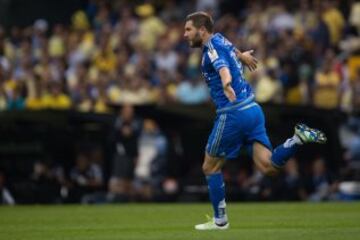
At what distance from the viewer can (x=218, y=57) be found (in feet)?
41.3

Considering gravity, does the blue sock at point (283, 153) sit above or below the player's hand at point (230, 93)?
below

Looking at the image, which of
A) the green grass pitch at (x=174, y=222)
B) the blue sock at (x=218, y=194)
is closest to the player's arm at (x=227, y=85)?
the blue sock at (x=218, y=194)

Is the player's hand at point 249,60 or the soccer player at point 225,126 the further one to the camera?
the player's hand at point 249,60

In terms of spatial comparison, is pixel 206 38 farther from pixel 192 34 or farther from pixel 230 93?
pixel 230 93

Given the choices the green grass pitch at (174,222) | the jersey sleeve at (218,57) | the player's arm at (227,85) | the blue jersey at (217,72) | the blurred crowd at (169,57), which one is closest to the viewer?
the green grass pitch at (174,222)

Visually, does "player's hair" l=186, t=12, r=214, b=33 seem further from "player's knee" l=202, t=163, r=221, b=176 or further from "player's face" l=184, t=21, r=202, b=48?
"player's knee" l=202, t=163, r=221, b=176

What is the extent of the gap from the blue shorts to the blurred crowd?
9851mm

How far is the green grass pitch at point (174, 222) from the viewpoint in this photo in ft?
39.5

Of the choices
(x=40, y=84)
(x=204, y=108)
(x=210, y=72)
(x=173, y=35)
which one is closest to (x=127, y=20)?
(x=173, y=35)

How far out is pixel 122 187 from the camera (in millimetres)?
22469

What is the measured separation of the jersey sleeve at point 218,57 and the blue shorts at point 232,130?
0.60m

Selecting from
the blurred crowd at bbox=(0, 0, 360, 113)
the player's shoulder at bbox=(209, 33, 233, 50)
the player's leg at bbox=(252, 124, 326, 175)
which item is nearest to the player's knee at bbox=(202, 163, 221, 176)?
the player's leg at bbox=(252, 124, 326, 175)

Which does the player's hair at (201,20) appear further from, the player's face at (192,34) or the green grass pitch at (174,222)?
the green grass pitch at (174,222)

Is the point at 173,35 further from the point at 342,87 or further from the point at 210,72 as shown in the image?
the point at 210,72
